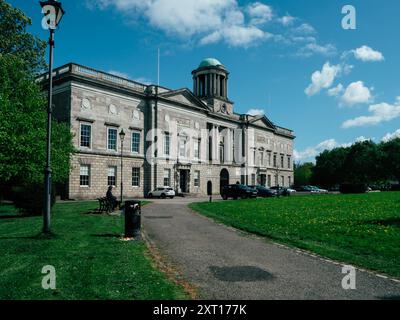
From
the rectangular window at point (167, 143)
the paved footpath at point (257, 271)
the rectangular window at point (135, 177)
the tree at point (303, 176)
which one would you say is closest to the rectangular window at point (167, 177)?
the rectangular window at point (167, 143)

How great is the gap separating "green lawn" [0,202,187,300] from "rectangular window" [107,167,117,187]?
30.1 metres

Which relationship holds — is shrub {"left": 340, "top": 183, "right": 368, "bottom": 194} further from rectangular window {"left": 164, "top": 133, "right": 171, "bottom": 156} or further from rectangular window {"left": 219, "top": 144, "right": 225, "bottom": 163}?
rectangular window {"left": 164, "top": 133, "right": 171, "bottom": 156}

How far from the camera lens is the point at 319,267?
8398 millimetres

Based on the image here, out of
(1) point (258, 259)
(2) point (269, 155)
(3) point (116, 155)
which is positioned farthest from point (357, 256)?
(2) point (269, 155)

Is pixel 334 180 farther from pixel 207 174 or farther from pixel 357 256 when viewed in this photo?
pixel 357 256

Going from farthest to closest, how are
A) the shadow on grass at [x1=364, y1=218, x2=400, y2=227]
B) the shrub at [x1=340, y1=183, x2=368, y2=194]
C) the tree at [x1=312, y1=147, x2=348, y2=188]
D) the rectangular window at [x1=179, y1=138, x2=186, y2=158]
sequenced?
the tree at [x1=312, y1=147, x2=348, y2=188], the shrub at [x1=340, y1=183, x2=368, y2=194], the rectangular window at [x1=179, y1=138, x2=186, y2=158], the shadow on grass at [x1=364, y1=218, x2=400, y2=227]

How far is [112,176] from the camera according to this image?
4312cm

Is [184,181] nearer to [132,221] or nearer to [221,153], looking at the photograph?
[221,153]

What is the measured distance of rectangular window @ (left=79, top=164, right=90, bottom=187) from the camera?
39.8 meters

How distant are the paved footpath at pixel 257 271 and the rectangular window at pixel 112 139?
31.6 m

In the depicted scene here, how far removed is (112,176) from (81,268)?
3625 centimetres

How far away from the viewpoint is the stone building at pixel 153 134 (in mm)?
39938

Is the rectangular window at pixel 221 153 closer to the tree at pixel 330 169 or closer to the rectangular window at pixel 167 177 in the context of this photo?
the rectangular window at pixel 167 177

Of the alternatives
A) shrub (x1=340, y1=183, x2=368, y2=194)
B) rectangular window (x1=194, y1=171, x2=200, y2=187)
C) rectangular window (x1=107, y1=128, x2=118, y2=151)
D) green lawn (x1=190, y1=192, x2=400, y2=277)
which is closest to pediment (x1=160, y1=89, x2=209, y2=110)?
rectangular window (x1=107, y1=128, x2=118, y2=151)
